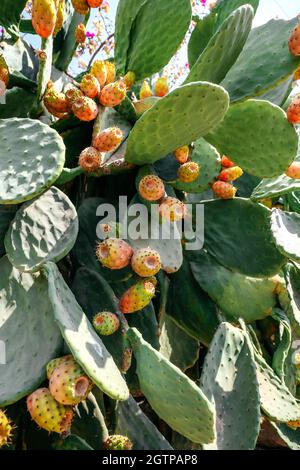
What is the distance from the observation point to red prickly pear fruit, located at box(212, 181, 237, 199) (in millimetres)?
1513

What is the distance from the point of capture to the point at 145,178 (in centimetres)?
128

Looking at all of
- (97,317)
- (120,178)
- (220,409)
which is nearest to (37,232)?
(97,317)

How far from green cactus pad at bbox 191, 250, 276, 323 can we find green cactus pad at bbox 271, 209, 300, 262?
8.0 inches

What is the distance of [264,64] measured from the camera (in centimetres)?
136

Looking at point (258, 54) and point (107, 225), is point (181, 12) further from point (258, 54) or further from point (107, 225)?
point (107, 225)

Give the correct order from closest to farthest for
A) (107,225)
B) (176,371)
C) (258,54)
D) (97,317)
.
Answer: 1. (176,371)
2. (97,317)
3. (107,225)
4. (258,54)

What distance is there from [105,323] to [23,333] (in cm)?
18

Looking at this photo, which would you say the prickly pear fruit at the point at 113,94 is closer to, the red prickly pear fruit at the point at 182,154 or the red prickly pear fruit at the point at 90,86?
the red prickly pear fruit at the point at 90,86

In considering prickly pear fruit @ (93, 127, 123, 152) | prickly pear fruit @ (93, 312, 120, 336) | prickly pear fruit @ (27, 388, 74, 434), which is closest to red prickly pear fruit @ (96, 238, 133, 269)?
prickly pear fruit @ (93, 312, 120, 336)

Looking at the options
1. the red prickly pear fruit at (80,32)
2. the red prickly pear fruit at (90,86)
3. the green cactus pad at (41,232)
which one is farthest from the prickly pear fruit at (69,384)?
the red prickly pear fruit at (80,32)

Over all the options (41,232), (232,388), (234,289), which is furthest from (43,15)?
(232,388)

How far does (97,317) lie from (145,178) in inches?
14.3

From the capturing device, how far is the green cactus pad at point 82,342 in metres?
0.91

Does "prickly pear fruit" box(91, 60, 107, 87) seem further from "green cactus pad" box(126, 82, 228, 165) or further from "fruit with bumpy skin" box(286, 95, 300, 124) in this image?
"fruit with bumpy skin" box(286, 95, 300, 124)
